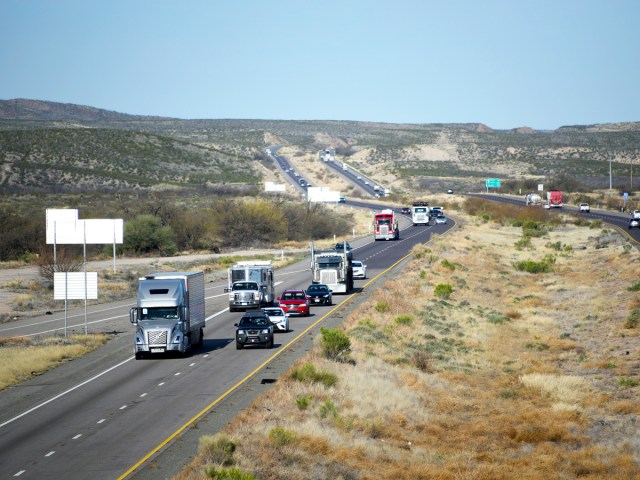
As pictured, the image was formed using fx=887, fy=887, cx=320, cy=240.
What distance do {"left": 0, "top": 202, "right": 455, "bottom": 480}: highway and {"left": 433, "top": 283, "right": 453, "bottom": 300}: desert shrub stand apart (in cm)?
1273

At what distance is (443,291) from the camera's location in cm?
6156

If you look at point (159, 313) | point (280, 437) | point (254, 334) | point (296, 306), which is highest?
point (159, 313)

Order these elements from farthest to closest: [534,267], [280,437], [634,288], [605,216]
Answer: [605,216] → [534,267] → [634,288] → [280,437]

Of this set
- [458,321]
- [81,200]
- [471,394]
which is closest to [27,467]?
[471,394]

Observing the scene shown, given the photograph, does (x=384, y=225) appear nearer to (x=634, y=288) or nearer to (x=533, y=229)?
(x=533, y=229)

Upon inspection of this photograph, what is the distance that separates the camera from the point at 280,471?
2034cm

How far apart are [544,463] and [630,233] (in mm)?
91532

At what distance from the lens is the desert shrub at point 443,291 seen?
6092 cm

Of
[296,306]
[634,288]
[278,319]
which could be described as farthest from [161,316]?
[634,288]

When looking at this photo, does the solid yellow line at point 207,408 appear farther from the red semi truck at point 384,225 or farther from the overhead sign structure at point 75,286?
the red semi truck at point 384,225

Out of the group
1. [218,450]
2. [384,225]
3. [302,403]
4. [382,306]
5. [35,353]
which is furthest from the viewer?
[384,225]

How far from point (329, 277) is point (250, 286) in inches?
338

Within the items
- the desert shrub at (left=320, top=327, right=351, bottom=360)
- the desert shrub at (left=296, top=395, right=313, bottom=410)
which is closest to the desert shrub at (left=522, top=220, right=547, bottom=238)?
the desert shrub at (left=320, top=327, right=351, bottom=360)

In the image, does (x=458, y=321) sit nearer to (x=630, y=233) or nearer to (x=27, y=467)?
(x=27, y=467)
